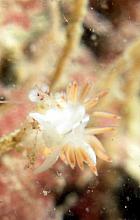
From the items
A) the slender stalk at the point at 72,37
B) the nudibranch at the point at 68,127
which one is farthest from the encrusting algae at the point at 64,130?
the slender stalk at the point at 72,37

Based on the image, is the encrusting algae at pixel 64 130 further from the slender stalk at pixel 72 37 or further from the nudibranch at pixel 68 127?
the slender stalk at pixel 72 37

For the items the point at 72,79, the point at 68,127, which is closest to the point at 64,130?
the point at 68,127

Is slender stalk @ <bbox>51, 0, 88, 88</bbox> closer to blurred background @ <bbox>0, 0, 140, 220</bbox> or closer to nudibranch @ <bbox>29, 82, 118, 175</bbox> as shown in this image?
blurred background @ <bbox>0, 0, 140, 220</bbox>

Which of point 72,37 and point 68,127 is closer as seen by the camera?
point 68,127

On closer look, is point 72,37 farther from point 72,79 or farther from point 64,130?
point 64,130

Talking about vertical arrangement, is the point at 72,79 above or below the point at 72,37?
below

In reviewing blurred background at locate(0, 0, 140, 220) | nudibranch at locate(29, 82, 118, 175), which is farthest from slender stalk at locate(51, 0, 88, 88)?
nudibranch at locate(29, 82, 118, 175)
